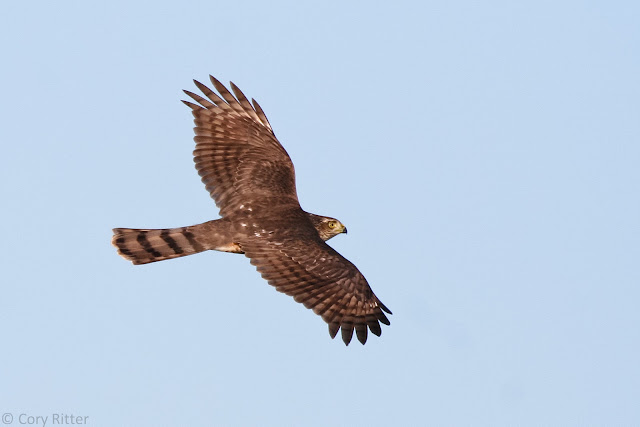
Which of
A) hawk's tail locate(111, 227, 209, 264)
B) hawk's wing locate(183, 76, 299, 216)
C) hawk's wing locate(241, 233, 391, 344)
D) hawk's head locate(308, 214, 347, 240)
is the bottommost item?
hawk's wing locate(241, 233, 391, 344)

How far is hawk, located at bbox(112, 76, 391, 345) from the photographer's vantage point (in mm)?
15508

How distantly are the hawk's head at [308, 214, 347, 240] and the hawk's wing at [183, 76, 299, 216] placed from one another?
0.46 metres

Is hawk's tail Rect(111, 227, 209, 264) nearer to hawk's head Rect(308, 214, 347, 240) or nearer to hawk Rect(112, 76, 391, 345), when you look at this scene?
hawk Rect(112, 76, 391, 345)

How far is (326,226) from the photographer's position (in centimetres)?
1780

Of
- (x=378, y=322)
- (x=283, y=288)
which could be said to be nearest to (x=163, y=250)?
(x=283, y=288)

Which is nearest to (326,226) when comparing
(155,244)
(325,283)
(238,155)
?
(238,155)

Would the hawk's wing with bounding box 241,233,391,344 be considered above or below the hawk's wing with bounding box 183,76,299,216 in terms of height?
below

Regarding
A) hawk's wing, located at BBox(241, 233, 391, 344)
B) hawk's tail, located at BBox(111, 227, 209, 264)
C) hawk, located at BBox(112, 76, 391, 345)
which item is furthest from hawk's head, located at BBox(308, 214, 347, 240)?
hawk's tail, located at BBox(111, 227, 209, 264)

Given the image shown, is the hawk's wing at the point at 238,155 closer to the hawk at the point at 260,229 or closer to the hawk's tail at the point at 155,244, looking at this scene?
the hawk at the point at 260,229

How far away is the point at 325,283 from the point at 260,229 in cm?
158

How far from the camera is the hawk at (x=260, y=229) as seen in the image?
15.5 m

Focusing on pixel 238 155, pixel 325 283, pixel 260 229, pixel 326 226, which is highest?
pixel 238 155

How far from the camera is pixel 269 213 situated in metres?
16.9

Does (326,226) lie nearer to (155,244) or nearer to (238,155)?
(238,155)
